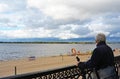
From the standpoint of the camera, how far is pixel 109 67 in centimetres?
490

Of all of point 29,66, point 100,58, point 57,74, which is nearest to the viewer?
point 100,58

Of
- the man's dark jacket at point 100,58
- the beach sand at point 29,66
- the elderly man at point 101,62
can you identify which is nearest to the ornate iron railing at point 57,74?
the elderly man at point 101,62

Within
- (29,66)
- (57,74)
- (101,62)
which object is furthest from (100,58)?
(29,66)

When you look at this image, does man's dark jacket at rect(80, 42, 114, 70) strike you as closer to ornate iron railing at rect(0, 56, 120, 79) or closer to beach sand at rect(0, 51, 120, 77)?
ornate iron railing at rect(0, 56, 120, 79)

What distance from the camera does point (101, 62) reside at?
484 centimetres

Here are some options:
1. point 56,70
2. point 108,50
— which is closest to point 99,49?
point 108,50

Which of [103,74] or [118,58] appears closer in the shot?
[103,74]

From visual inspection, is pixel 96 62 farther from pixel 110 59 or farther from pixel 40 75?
pixel 40 75

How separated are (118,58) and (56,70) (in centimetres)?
386

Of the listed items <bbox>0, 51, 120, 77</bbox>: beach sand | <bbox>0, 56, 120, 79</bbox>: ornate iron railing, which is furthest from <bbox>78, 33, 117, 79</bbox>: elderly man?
<bbox>0, 51, 120, 77</bbox>: beach sand

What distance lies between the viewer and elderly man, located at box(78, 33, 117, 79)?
4770 millimetres

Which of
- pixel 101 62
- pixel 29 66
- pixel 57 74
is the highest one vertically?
pixel 101 62

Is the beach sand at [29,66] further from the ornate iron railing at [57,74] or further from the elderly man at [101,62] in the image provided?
the elderly man at [101,62]

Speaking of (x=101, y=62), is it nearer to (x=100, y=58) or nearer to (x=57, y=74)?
(x=100, y=58)
